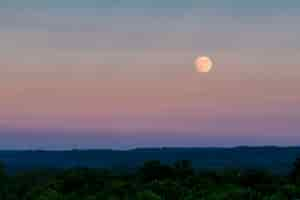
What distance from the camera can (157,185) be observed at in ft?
180

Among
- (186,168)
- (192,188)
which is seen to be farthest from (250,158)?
(192,188)

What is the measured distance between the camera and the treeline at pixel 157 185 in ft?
165

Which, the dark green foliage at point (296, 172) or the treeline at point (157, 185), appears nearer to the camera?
the treeline at point (157, 185)

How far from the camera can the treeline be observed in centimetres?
5028

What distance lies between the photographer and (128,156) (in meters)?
164

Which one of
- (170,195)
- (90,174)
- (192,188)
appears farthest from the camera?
(90,174)

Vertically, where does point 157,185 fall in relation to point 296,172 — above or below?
below

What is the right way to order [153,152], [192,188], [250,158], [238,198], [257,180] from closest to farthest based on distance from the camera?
[238,198] → [192,188] → [257,180] → [250,158] → [153,152]

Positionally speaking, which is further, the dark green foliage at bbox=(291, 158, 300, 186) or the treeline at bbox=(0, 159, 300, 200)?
the dark green foliage at bbox=(291, 158, 300, 186)

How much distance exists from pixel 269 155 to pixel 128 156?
3042 centimetres

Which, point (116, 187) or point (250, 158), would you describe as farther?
point (250, 158)

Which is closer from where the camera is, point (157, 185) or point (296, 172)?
point (157, 185)

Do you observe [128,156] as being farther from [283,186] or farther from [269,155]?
[283,186]

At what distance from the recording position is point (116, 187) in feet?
183
